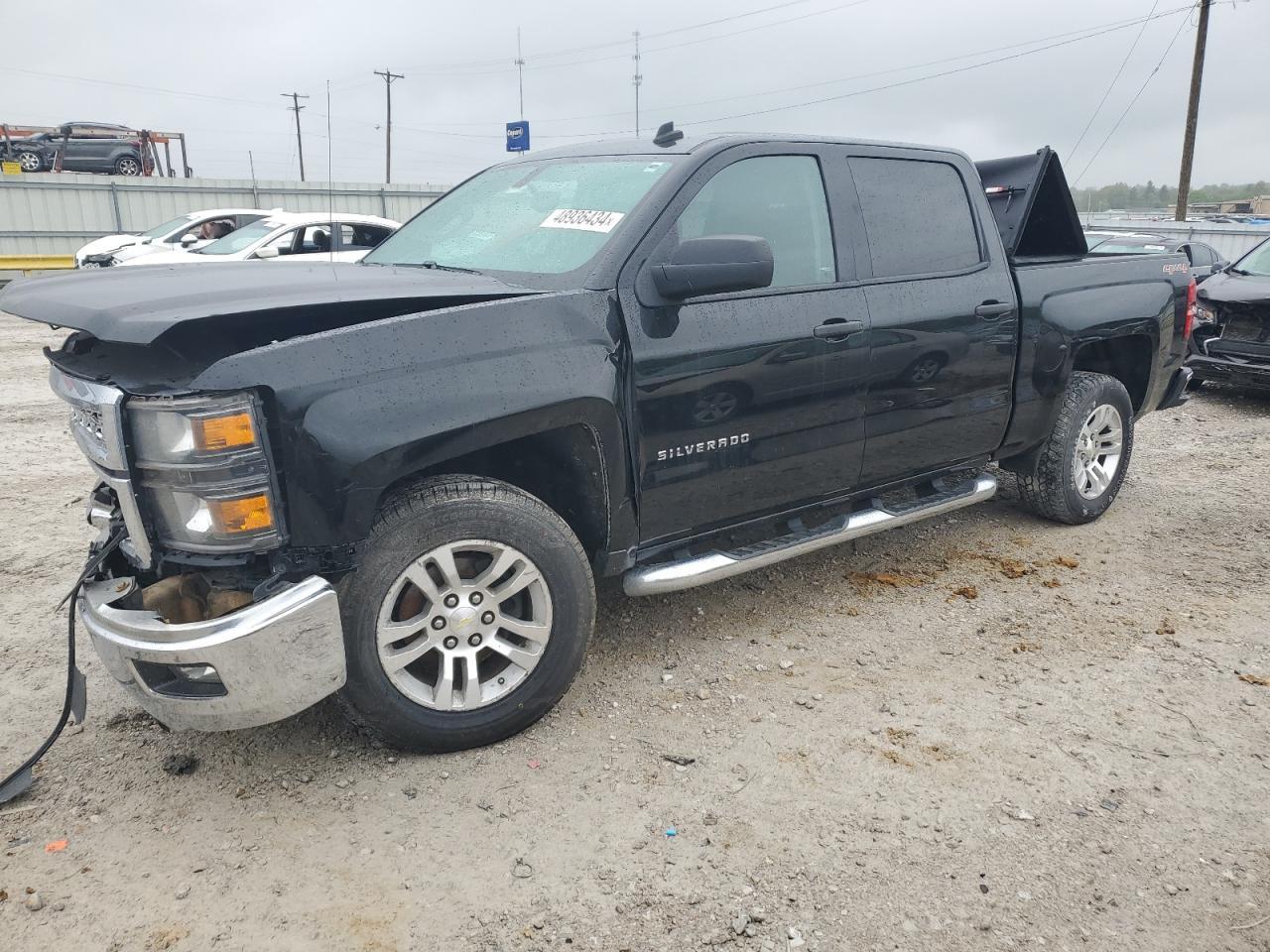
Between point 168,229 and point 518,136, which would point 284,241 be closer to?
point 168,229

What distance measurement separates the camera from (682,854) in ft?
8.56

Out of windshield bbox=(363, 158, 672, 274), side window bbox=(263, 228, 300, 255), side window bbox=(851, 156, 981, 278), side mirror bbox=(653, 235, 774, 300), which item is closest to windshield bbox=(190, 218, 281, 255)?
side window bbox=(263, 228, 300, 255)

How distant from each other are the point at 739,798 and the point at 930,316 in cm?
220

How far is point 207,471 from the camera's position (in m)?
2.49

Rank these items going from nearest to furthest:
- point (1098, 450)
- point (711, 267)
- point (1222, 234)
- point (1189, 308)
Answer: point (711, 267)
point (1098, 450)
point (1189, 308)
point (1222, 234)

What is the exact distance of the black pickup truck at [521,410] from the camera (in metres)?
2.57

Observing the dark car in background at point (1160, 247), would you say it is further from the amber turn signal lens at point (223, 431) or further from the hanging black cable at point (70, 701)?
the hanging black cable at point (70, 701)

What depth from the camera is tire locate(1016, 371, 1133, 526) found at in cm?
498

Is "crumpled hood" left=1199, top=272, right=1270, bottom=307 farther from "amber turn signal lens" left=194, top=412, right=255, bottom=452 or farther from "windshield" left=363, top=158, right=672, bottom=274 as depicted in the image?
"amber turn signal lens" left=194, top=412, right=255, bottom=452

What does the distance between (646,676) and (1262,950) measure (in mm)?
1982

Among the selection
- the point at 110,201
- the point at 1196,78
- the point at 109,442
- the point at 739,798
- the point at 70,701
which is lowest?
the point at 739,798

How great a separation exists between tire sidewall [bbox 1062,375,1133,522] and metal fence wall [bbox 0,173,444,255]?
21571 millimetres

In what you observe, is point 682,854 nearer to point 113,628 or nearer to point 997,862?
point 997,862

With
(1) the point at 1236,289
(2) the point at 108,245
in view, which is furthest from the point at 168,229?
(1) the point at 1236,289
